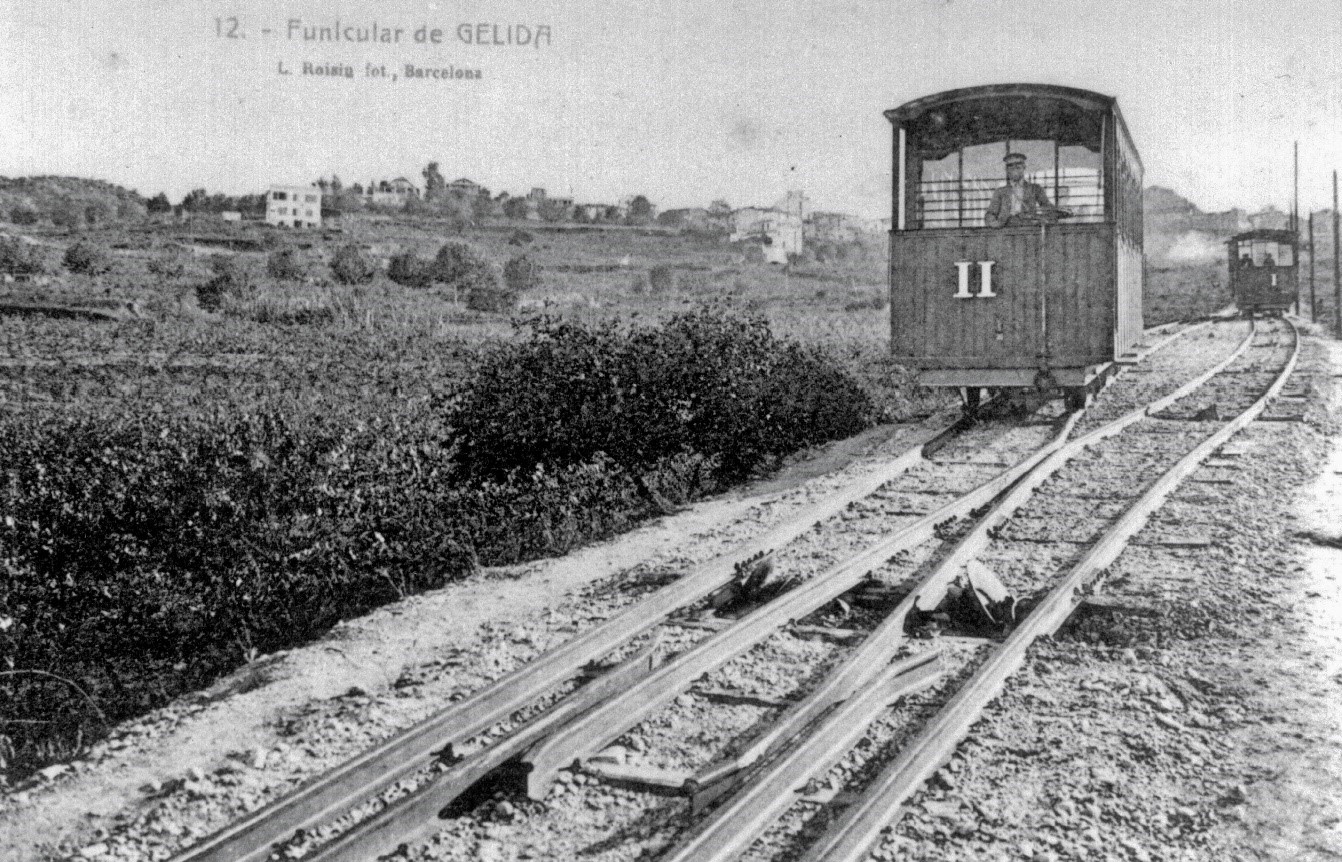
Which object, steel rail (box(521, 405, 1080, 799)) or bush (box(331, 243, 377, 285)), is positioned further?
bush (box(331, 243, 377, 285))

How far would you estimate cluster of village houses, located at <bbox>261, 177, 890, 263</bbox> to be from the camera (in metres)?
72.8

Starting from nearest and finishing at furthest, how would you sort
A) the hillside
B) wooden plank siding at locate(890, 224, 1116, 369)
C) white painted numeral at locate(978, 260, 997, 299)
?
wooden plank siding at locate(890, 224, 1116, 369) < white painted numeral at locate(978, 260, 997, 299) < the hillside

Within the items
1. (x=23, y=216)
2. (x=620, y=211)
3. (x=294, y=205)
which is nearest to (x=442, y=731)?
(x=23, y=216)

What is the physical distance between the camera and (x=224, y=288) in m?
30.9

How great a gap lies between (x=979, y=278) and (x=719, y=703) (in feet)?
29.3

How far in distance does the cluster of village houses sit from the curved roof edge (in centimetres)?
6143

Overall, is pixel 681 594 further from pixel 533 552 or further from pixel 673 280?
pixel 673 280

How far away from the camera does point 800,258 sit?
3031 inches

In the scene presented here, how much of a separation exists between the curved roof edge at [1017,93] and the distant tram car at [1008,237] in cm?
1

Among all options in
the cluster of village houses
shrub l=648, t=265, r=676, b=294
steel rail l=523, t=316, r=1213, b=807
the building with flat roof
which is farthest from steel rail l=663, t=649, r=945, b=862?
the cluster of village houses

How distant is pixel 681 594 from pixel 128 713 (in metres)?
3.20

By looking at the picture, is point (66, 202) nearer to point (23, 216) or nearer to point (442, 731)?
point (23, 216)

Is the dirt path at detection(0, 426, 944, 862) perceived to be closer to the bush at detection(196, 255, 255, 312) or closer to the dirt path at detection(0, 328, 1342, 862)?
the dirt path at detection(0, 328, 1342, 862)

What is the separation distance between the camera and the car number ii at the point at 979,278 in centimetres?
1240
